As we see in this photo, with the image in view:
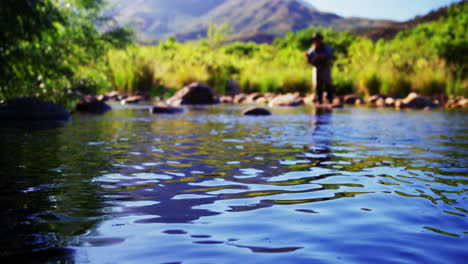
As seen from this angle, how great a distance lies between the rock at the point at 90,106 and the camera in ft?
44.8

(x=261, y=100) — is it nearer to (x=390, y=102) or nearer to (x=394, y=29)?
(x=390, y=102)

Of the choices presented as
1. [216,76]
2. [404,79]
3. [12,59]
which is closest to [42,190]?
[12,59]

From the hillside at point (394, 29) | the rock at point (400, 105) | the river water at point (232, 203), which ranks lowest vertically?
the river water at point (232, 203)

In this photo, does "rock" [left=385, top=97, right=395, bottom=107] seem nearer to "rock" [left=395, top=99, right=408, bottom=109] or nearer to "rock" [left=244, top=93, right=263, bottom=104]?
"rock" [left=395, top=99, right=408, bottom=109]

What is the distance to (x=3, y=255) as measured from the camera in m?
1.99

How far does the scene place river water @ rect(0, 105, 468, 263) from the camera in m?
2.13

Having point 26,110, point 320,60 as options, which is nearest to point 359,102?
point 320,60

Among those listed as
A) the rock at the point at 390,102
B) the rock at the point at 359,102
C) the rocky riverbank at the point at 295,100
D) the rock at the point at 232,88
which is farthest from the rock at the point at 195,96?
the rock at the point at 390,102

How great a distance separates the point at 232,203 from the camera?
2994mm

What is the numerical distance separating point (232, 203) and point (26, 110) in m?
7.94

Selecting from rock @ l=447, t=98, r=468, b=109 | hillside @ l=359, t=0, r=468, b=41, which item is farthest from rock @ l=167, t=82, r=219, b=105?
hillside @ l=359, t=0, r=468, b=41

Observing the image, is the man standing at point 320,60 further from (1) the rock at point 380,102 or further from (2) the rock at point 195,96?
(2) the rock at point 195,96

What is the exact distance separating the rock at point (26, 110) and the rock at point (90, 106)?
3673 mm

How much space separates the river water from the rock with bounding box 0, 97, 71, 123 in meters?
3.83
